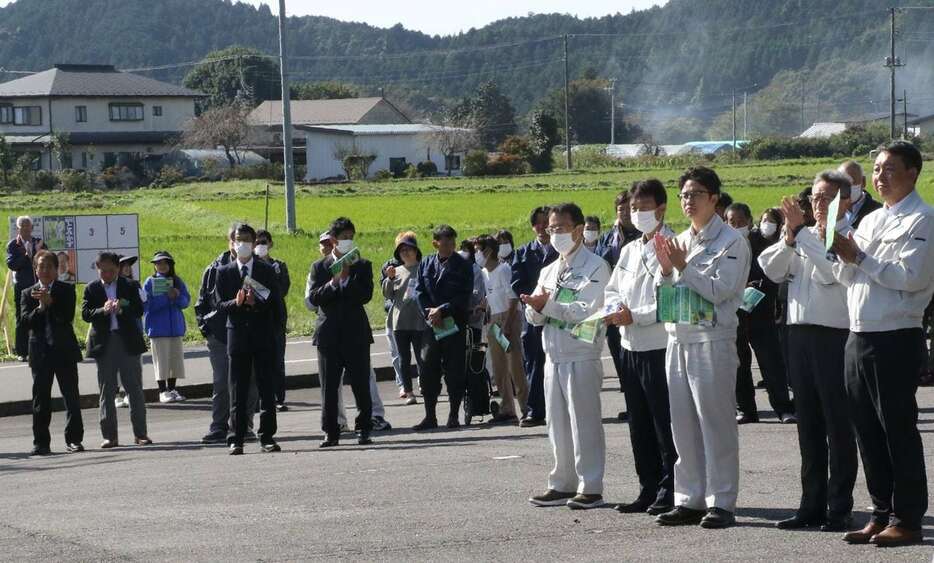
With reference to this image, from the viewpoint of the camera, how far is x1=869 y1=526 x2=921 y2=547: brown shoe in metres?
7.34

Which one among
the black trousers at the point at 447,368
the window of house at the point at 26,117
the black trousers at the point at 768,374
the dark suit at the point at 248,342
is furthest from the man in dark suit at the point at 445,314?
the window of house at the point at 26,117

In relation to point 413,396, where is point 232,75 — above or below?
above

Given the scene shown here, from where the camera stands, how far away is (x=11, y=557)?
819cm

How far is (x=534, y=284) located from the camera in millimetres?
13289

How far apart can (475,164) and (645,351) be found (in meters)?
74.1

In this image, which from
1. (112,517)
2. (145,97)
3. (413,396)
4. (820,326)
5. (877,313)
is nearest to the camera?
(877,313)

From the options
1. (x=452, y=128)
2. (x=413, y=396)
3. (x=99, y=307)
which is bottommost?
(x=413, y=396)

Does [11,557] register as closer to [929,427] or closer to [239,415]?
[239,415]

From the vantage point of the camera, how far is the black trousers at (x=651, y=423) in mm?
8562

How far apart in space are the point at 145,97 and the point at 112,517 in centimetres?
9729

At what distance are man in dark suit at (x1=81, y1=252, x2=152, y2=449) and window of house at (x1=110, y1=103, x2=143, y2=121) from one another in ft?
300

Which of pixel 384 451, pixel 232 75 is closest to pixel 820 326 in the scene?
pixel 384 451

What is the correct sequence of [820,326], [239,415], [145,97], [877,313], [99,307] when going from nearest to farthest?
[877,313] → [820,326] → [239,415] → [99,307] → [145,97]

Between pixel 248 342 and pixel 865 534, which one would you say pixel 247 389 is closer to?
pixel 248 342
